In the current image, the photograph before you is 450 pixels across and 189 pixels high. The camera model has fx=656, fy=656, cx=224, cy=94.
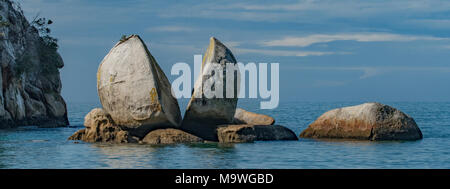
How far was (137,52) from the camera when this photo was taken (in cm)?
2677

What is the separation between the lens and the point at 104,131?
27.9m

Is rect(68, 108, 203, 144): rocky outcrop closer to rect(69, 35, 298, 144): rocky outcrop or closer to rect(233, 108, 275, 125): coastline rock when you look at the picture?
rect(69, 35, 298, 144): rocky outcrop

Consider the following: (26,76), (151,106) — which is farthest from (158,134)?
(26,76)

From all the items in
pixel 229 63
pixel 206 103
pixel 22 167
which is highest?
pixel 229 63

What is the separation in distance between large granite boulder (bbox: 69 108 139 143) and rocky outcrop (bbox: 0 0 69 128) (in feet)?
57.4

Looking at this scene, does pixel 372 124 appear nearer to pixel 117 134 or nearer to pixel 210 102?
pixel 210 102

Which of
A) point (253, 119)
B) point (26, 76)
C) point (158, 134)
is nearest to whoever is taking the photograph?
point (158, 134)

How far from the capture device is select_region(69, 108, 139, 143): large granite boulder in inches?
1073

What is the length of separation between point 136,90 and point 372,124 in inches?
414
